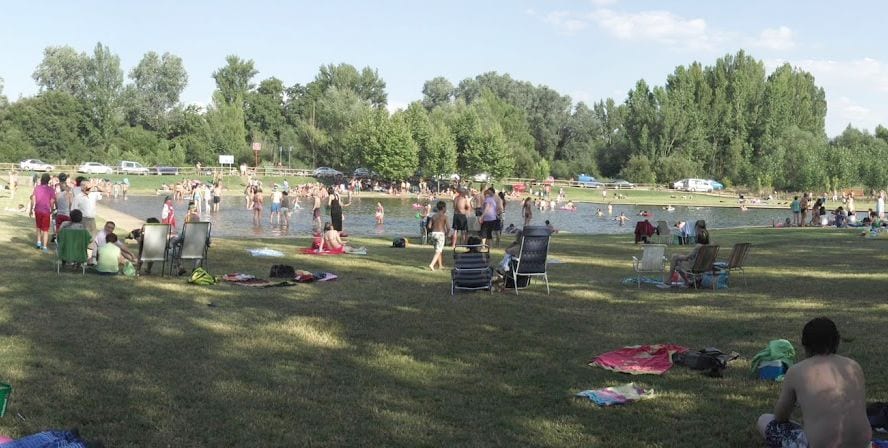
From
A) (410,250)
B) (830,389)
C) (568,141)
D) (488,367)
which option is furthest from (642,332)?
(568,141)

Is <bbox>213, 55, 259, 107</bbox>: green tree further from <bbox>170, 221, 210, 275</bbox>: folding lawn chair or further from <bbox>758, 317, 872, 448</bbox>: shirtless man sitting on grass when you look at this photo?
<bbox>758, 317, 872, 448</bbox>: shirtless man sitting on grass

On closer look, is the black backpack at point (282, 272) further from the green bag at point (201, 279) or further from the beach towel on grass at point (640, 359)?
the beach towel on grass at point (640, 359)

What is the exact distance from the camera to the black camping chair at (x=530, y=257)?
1209 centimetres

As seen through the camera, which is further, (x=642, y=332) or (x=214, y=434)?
(x=642, y=332)

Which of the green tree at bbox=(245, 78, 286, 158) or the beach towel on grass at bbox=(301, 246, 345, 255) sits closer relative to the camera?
the beach towel on grass at bbox=(301, 246, 345, 255)

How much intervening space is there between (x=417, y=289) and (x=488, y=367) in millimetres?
4886

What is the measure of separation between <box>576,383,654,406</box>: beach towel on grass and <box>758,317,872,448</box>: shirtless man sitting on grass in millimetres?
1858

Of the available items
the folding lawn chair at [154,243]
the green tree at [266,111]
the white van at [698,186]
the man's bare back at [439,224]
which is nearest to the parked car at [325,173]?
the green tree at [266,111]

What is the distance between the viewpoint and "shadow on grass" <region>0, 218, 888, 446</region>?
5.77 meters

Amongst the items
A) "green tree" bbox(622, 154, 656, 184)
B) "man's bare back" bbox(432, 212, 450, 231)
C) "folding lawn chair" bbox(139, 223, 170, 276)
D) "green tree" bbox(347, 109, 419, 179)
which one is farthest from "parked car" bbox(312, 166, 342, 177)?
"folding lawn chair" bbox(139, 223, 170, 276)

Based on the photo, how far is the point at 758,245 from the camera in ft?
70.4

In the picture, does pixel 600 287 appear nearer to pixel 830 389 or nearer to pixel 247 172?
pixel 830 389

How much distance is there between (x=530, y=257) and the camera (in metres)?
12.3

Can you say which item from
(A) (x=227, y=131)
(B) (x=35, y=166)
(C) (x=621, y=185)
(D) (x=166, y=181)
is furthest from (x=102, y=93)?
(C) (x=621, y=185)
